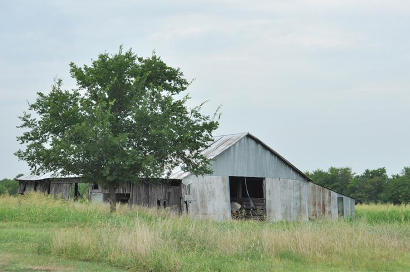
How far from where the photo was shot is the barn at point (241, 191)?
30.0m

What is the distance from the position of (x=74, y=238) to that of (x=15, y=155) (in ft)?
42.7

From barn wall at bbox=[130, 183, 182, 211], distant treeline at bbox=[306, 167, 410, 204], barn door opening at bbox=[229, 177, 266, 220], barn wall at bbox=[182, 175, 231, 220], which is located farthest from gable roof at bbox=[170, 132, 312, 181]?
distant treeline at bbox=[306, 167, 410, 204]

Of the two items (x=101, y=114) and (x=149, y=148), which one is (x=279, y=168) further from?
(x=101, y=114)

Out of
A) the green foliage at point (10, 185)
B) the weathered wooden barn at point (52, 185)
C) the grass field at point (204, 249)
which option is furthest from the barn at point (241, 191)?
the green foliage at point (10, 185)

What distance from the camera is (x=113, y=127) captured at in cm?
2445

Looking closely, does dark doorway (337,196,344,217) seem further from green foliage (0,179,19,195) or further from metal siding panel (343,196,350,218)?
green foliage (0,179,19,195)

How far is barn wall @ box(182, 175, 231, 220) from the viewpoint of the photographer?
1161 inches

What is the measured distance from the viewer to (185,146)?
25.4m

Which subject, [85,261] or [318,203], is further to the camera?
[318,203]

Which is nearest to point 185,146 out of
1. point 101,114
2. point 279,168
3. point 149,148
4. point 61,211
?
point 149,148

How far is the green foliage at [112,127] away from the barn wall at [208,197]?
12.8 feet

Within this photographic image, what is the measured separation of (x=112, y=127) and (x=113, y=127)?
46mm

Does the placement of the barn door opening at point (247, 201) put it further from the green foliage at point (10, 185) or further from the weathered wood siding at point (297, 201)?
the green foliage at point (10, 185)

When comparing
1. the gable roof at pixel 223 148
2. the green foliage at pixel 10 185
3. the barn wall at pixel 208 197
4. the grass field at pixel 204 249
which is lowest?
the grass field at pixel 204 249
